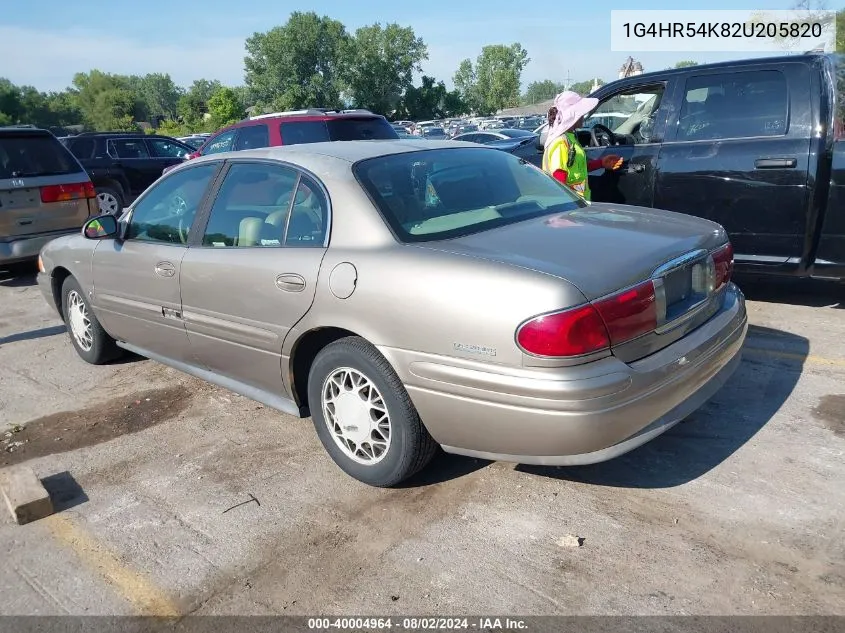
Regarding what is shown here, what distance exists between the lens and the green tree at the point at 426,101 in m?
93.6

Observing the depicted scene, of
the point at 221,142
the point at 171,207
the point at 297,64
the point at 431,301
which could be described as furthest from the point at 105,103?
the point at 431,301

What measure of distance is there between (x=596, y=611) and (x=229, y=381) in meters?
2.41

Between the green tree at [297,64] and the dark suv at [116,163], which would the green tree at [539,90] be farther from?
the dark suv at [116,163]

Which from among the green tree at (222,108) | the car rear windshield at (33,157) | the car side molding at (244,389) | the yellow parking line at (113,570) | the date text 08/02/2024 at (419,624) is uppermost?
the green tree at (222,108)

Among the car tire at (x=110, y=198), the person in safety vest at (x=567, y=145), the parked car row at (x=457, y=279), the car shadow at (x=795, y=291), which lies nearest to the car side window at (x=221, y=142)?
the car tire at (x=110, y=198)

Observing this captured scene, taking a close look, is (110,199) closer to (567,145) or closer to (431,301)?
(567,145)

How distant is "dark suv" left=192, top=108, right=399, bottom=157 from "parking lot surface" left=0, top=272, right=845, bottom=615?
17.7 ft

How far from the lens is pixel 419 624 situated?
8.02ft

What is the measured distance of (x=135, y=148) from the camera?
12984 mm

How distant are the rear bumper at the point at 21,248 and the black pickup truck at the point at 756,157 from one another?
6.22m

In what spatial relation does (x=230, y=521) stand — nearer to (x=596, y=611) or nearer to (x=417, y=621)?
(x=417, y=621)

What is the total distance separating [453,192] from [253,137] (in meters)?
6.69

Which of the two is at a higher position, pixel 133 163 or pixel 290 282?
pixel 133 163

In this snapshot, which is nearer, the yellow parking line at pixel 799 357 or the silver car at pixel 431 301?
the silver car at pixel 431 301
